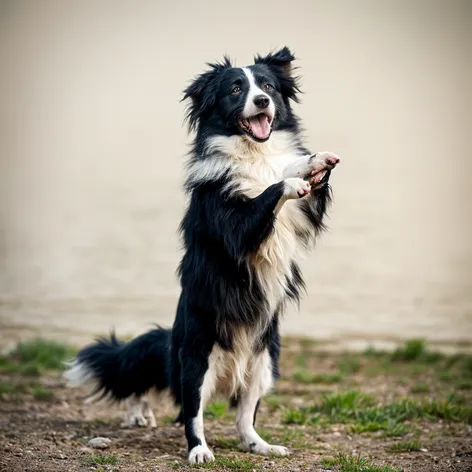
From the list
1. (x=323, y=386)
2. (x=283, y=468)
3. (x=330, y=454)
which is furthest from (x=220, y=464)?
(x=323, y=386)

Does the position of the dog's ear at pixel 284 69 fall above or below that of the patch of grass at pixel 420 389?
above

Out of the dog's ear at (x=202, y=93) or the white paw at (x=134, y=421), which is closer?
the dog's ear at (x=202, y=93)

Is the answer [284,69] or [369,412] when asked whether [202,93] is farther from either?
[369,412]

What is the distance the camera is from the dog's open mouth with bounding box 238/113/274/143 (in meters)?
5.00

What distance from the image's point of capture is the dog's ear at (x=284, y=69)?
5.38 m

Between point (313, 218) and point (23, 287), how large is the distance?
6.61 m

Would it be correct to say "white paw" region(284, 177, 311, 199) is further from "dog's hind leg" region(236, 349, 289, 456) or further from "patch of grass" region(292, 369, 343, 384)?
"patch of grass" region(292, 369, 343, 384)

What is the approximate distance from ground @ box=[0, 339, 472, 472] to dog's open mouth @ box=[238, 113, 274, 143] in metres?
1.98

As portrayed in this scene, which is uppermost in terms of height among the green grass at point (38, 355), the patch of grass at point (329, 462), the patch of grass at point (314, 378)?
the patch of grass at point (329, 462)

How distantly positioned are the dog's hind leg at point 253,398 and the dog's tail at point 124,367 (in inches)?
25.4

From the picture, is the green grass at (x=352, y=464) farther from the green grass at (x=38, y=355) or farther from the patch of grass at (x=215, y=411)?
the green grass at (x=38, y=355)

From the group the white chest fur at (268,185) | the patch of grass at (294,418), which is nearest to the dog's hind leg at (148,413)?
the patch of grass at (294,418)

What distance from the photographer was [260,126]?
198 inches

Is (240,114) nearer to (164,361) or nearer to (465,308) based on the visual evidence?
(164,361)
